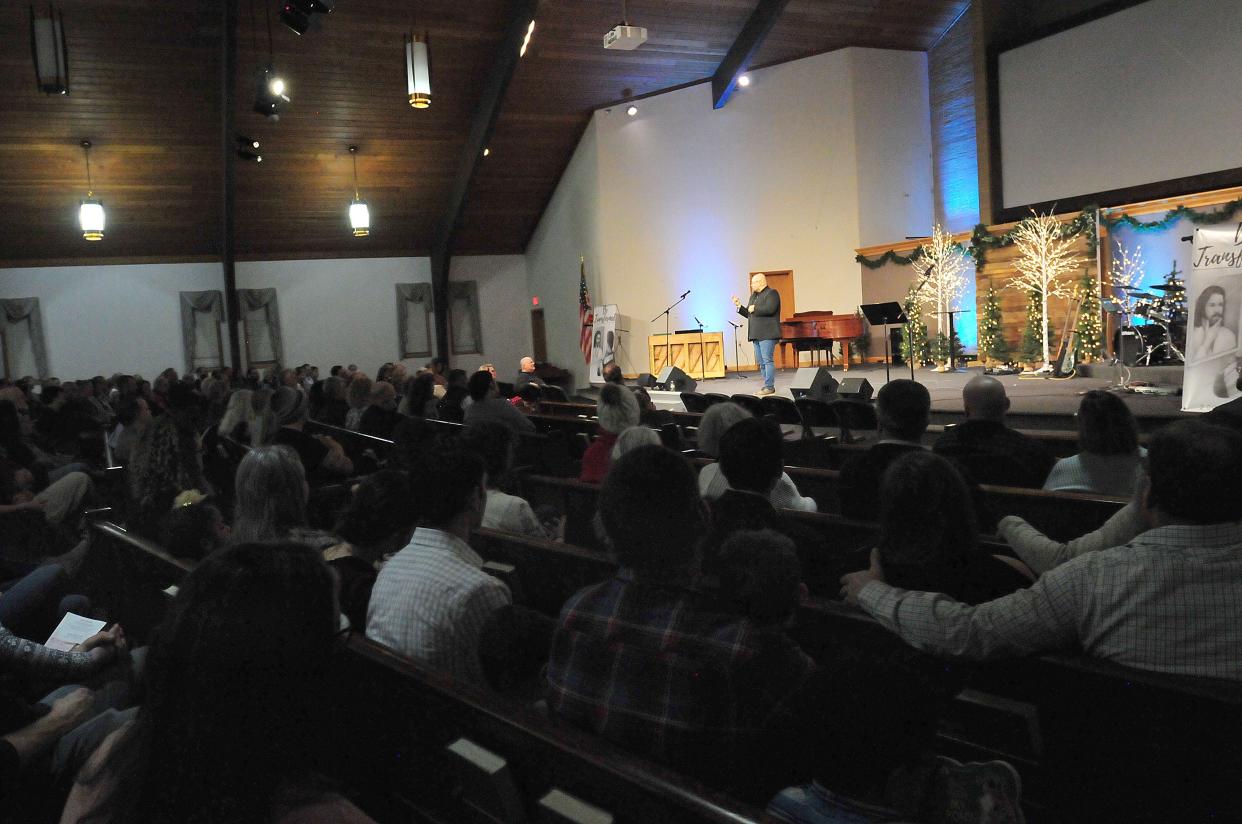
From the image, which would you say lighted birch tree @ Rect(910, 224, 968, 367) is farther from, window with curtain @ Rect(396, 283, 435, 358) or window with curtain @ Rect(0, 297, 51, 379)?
window with curtain @ Rect(0, 297, 51, 379)

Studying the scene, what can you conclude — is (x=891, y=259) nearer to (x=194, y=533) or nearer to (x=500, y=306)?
(x=500, y=306)

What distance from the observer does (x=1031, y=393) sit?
26.3ft

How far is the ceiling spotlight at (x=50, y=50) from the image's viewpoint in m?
8.59

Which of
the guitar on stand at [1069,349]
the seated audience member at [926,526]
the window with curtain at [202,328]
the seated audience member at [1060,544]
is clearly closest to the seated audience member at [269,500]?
the seated audience member at [926,526]

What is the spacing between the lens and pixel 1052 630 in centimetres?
159

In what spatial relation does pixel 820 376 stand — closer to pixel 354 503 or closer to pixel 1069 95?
pixel 354 503

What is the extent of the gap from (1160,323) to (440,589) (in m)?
9.29

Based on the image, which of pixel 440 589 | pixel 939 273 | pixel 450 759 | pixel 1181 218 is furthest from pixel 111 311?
pixel 450 759

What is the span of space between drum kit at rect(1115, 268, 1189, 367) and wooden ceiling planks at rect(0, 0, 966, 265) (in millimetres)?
5107

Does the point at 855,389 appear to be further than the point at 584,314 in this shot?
No

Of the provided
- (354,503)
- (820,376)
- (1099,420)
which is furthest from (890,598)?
(820,376)

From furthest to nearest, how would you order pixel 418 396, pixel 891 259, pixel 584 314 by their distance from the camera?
pixel 584 314
pixel 891 259
pixel 418 396

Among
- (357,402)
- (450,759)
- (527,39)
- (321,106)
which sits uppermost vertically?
(527,39)

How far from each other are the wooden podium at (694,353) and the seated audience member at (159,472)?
8.79 m
